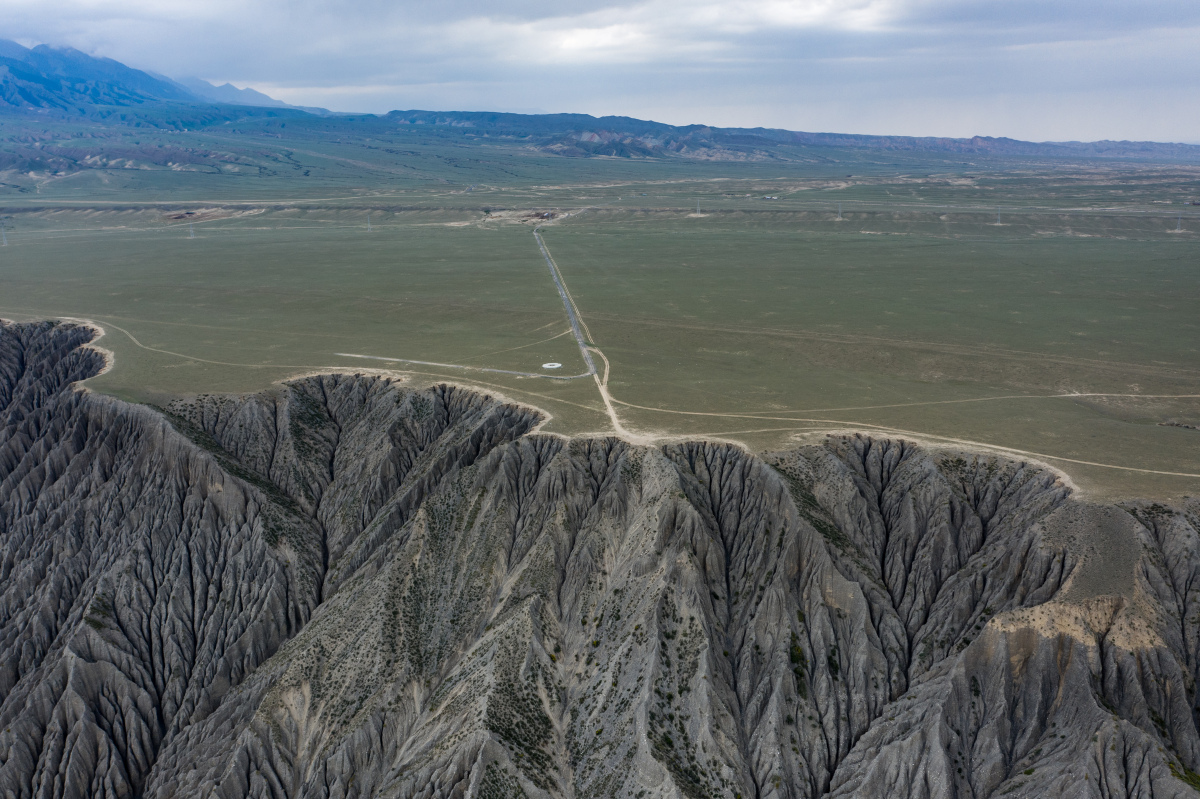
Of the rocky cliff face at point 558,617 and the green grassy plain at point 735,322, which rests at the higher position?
the green grassy plain at point 735,322

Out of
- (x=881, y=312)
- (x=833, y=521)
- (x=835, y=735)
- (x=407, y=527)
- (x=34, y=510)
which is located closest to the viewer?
(x=835, y=735)

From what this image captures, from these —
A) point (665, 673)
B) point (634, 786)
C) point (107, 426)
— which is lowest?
point (634, 786)

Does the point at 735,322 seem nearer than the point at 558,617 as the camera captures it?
No

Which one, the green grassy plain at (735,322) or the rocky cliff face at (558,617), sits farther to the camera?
the green grassy plain at (735,322)

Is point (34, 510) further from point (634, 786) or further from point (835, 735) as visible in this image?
point (835, 735)

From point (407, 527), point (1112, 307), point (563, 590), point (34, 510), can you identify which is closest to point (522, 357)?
point (407, 527)

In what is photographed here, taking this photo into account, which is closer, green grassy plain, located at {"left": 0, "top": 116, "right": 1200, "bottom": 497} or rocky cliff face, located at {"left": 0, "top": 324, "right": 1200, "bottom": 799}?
rocky cliff face, located at {"left": 0, "top": 324, "right": 1200, "bottom": 799}

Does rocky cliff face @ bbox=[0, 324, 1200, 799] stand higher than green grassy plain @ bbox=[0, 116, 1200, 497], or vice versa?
green grassy plain @ bbox=[0, 116, 1200, 497]

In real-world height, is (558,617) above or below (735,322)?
below
